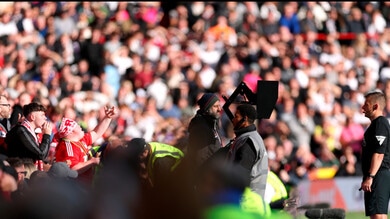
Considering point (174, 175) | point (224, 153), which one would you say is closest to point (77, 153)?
point (224, 153)

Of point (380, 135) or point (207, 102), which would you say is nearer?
point (207, 102)

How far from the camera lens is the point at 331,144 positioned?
76.3ft

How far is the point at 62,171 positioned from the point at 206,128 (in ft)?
5.61

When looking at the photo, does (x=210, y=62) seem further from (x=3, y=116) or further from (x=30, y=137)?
(x=30, y=137)

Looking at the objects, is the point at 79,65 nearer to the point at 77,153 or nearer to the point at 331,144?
the point at 331,144

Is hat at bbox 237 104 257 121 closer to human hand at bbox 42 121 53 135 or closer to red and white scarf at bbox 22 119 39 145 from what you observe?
human hand at bbox 42 121 53 135

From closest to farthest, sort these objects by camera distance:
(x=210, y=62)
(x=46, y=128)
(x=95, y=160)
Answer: (x=95, y=160), (x=46, y=128), (x=210, y=62)

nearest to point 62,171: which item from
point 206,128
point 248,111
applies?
point 206,128

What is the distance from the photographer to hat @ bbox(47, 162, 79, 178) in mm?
11595

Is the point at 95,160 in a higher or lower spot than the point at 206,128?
lower

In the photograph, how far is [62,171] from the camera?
38.7 ft

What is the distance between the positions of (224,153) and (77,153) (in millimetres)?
1847

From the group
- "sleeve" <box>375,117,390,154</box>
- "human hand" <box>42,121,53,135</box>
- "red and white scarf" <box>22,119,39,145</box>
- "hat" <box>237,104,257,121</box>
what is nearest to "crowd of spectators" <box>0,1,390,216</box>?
"sleeve" <box>375,117,390,154</box>

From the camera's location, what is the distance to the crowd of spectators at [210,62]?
70.6 feet
